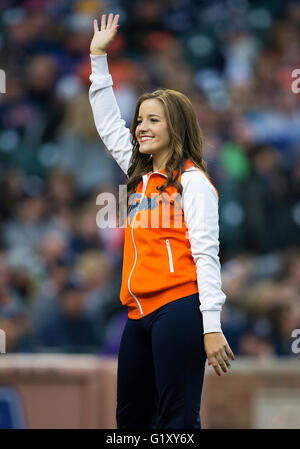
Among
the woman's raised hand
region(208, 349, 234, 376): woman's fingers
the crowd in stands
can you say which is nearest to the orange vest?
region(208, 349, 234, 376): woman's fingers

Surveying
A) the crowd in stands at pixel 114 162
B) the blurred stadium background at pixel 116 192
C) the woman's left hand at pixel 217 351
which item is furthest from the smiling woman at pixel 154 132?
the crowd in stands at pixel 114 162

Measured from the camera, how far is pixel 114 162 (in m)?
7.61

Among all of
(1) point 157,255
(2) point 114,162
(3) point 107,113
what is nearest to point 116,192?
(2) point 114,162

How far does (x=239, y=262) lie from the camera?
6910 mm

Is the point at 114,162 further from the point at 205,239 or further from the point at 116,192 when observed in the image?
the point at 205,239

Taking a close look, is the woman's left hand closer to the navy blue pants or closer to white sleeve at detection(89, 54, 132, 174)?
the navy blue pants

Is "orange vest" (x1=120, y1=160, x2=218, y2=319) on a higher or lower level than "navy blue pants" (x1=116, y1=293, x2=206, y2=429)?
higher

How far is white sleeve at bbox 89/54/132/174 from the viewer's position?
3.19 meters

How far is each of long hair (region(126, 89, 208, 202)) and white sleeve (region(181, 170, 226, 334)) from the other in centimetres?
6

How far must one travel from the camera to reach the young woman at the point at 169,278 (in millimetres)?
2799

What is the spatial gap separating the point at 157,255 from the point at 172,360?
0.37m

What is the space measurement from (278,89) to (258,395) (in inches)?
138

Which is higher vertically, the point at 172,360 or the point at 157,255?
the point at 157,255

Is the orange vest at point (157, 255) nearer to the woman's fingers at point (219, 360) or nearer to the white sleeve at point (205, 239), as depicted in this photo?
the white sleeve at point (205, 239)
